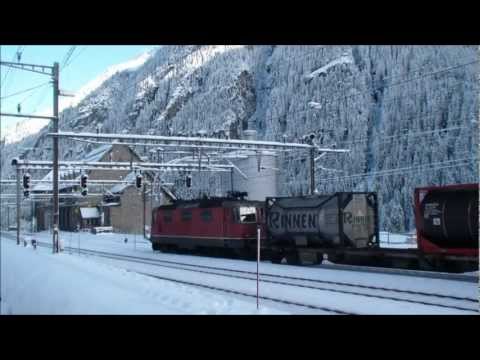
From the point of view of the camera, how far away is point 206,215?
30.8 meters

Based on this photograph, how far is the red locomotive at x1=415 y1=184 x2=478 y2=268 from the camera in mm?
17281

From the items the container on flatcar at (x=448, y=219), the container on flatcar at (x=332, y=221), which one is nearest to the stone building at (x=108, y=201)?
the container on flatcar at (x=332, y=221)

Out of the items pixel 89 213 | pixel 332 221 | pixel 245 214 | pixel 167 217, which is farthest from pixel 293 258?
pixel 89 213

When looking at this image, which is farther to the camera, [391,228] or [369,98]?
[369,98]

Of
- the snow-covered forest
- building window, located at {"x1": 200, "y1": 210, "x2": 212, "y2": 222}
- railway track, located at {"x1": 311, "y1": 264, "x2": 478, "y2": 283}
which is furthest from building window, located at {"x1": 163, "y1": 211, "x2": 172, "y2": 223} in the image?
the snow-covered forest

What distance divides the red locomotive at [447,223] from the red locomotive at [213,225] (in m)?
10.3

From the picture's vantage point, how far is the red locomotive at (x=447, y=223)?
56.7 ft

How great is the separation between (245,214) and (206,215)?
2721mm

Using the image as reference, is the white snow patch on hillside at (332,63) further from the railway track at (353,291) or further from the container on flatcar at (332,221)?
the railway track at (353,291)
